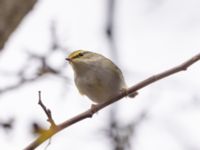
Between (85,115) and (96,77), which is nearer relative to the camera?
(85,115)

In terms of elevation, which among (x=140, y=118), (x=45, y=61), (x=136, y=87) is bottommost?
(x=140, y=118)

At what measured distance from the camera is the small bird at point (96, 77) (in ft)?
12.7

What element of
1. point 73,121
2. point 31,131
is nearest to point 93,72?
point 31,131

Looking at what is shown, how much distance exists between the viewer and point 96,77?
3.94m

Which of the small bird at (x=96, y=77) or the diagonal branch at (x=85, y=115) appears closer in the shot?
the diagonal branch at (x=85, y=115)

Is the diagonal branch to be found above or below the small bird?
above

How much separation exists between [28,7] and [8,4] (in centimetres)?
10

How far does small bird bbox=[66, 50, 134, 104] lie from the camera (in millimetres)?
3875

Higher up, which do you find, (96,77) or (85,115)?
(85,115)

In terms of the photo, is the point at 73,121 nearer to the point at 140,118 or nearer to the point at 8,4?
the point at 8,4

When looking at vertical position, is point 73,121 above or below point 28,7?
below

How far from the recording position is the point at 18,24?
1.63 m

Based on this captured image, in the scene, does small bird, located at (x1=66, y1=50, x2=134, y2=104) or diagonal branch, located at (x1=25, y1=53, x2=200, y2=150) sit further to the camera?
small bird, located at (x1=66, y1=50, x2=134, y2=104)

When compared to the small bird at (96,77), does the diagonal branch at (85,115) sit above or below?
above
